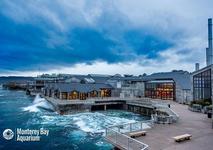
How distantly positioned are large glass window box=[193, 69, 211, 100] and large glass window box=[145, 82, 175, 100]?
11.3 m

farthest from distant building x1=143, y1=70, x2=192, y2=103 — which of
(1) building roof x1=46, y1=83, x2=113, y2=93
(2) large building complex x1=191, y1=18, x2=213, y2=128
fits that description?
(1) building roof x1=46, y1=83, x2=113, y2=93

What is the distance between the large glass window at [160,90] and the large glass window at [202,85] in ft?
37.2

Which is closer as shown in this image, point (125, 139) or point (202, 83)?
point (125, 139)

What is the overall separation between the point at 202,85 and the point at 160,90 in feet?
51.2

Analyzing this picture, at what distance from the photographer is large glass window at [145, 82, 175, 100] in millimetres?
45812

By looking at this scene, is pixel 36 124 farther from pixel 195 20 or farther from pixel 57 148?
pixel 195 20

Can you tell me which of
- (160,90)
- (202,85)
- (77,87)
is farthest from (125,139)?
(77,87)

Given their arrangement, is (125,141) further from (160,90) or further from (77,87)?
(77,87)

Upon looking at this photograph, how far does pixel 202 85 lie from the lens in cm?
3297

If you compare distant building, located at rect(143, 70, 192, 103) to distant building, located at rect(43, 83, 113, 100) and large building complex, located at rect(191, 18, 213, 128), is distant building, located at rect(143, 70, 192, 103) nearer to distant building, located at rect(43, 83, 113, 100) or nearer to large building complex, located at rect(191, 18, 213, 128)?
large building complex, located at rect(191, 18, 213, 128)

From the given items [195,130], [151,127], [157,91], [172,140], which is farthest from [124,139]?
[157,91]

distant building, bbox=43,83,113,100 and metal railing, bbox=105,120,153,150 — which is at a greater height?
distant building, bbox=43,83,113,100

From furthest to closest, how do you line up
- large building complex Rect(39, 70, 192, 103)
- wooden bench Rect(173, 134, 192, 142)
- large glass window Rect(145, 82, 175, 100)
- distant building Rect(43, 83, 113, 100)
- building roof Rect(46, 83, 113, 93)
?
building roof Rect(46, 83, 113, 93) → distant building Rect(43, 83, 113, 100) → large glass window Rect(145, 82, 175, 100) → large building complex Rect(39, 70, 192, 103) → wooden bench Rect(173, 134, 192, 142)

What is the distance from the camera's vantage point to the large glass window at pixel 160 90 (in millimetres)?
45812
